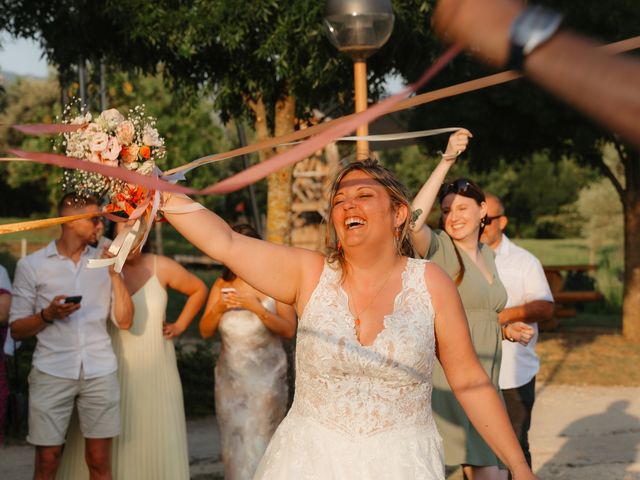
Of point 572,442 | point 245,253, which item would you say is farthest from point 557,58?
point 572,442

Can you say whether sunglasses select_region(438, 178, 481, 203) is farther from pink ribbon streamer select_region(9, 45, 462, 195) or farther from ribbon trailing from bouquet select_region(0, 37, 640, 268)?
pink ribbon streamer select_region(9, 45, 462, 195)

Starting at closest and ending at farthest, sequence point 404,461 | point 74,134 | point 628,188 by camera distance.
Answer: point 404,461 < point 74,134 < point 628,188

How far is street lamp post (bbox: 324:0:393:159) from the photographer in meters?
7.09

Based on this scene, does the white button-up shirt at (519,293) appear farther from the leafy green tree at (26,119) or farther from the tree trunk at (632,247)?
the leafy green tree at (26,119)

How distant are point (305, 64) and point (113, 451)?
5082 mm

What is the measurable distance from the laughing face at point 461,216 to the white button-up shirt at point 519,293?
918mm

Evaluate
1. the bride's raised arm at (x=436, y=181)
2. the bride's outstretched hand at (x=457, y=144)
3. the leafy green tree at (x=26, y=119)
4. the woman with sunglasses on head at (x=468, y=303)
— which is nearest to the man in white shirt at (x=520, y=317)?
the woman with sunglasses on head at (x=468, y=303)

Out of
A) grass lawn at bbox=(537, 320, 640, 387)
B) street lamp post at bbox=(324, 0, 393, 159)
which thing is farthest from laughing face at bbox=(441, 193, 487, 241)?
grass lawn at bbox=(537, 320, 640, 387)

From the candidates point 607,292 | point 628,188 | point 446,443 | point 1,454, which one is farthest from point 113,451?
point 607,292

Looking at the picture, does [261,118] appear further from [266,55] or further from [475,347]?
[475,347]

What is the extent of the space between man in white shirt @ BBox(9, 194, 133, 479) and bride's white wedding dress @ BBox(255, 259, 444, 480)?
275 cm

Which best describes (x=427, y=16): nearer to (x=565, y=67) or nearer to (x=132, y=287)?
(x=132, y=287)

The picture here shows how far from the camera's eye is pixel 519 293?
6.96 m

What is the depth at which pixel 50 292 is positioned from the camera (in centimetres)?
664
